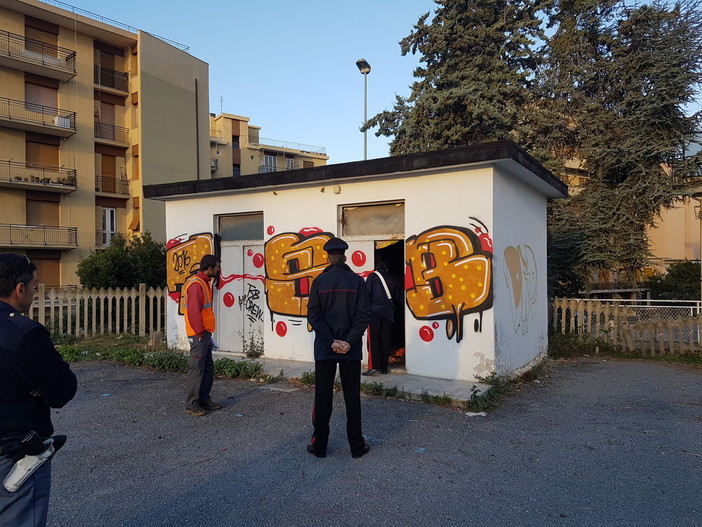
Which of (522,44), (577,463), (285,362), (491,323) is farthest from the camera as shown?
(522,44)

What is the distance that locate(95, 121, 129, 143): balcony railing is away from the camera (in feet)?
99.2

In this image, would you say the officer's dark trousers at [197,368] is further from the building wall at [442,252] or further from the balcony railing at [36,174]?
the balcony railing at [36,174]

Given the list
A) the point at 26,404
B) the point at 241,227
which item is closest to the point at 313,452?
the point at 26,404

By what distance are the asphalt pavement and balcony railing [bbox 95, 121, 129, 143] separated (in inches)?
1103

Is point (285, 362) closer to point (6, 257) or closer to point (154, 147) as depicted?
point (6, 257)

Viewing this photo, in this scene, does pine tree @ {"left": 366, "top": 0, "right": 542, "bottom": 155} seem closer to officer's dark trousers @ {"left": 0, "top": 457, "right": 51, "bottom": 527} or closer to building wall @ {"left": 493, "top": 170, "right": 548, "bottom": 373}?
building wall @ {"left": 493, "top": 170, "right": 548, "bottom": 373}

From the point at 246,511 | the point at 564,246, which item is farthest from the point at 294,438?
the point at 564,246

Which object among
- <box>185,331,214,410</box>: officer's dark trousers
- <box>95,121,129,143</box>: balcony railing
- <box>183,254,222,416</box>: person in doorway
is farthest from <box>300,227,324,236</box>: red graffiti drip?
<box>95,121,129,143</box>: balcony railing

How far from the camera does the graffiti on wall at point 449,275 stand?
23.5 feet

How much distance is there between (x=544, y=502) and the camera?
367cm

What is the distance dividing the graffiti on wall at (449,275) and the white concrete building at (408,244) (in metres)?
0.02

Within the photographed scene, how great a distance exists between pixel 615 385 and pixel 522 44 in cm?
1452

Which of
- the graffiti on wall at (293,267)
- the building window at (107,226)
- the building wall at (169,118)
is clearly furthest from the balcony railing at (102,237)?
the graffiti on wall at (293,267)

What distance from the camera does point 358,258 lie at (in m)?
8.29
